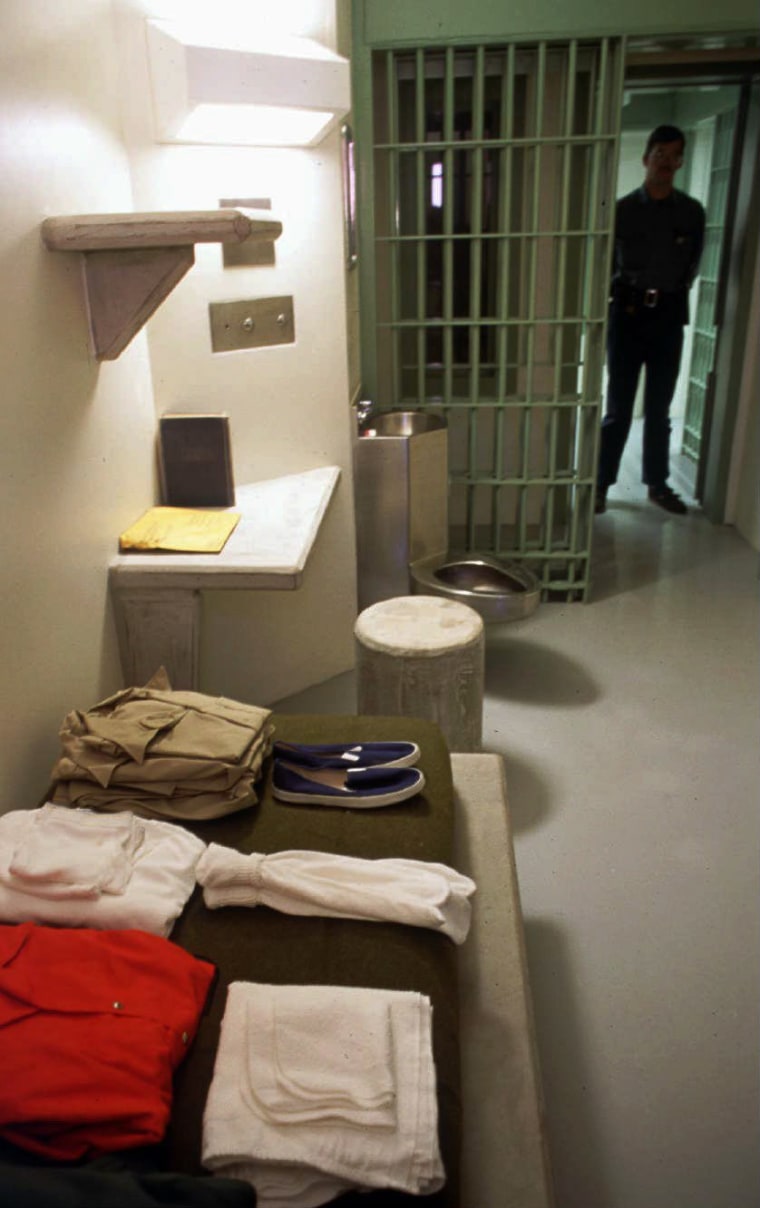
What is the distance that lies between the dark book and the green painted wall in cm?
204

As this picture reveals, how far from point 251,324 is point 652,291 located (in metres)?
2.84

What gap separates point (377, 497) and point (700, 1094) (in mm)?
2462

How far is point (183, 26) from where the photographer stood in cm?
250

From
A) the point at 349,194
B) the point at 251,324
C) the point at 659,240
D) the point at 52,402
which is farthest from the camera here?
the point at 659,240

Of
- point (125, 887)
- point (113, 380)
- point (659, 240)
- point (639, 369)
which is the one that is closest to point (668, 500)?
point (639, 369)

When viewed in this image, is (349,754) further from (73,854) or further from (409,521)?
(409,521)

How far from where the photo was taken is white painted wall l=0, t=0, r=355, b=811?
1953 mm

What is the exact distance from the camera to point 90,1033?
50.3 inches

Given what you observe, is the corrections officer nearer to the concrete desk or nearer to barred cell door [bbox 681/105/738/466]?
barred cell door [bbox 681/105/738/466]

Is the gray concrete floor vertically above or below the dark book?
below

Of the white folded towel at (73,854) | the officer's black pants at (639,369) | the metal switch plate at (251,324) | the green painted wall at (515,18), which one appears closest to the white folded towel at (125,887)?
the white folded towel at (73,854)

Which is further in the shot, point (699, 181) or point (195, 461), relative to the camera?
point (699, 181)

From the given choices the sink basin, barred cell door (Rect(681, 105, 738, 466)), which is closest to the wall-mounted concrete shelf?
the sink basin

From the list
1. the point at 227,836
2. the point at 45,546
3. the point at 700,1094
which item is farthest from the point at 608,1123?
the point at 45,546
